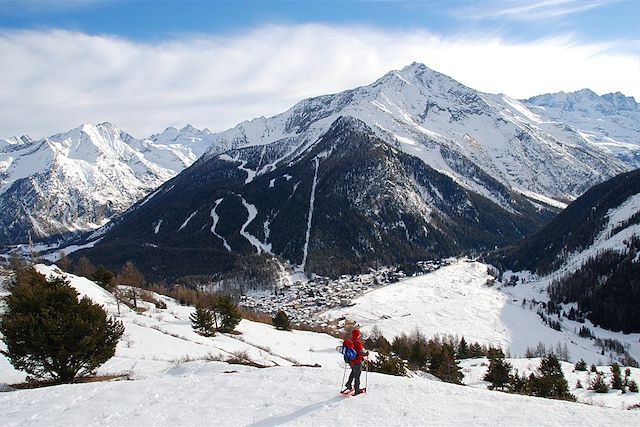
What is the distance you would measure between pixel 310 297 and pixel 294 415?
502 feet

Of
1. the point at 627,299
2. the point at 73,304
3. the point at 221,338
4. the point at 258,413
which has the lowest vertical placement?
the point at 627,299

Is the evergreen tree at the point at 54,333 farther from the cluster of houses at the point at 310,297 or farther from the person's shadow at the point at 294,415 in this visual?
the cluster of houses at the point at 310,297

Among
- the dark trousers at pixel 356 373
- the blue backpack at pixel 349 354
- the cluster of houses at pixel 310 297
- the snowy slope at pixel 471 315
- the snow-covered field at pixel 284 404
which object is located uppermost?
the blue backpack at pixel 349 354

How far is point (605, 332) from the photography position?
5231 inches

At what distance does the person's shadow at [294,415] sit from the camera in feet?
52.9

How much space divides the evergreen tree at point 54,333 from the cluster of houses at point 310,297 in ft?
338

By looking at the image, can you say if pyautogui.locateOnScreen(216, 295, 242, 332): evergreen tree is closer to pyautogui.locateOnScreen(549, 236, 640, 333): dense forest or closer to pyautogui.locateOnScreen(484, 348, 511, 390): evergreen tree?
pyautogui.locateOnScreen(484, 348, 511, 390): evergreen tree

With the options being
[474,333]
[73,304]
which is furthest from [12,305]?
[474,333]

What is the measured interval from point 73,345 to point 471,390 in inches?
852

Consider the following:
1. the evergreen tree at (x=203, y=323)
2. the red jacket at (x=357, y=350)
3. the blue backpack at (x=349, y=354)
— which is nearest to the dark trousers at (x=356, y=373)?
the red jacket at (x=357, y=350)

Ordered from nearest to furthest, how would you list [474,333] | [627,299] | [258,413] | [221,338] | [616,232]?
[258,413] < [221,338] < [474,333] < [627,299] < [616,232]

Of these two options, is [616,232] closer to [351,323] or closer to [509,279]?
[509,279]

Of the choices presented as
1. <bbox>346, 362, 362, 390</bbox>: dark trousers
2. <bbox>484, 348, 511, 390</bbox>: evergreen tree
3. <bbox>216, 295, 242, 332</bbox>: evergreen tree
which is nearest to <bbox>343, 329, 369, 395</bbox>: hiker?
<bbox>346, 362, 362, 390</bbox>: dark trousers

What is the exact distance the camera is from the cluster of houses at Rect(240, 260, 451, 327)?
147375 millimetres
